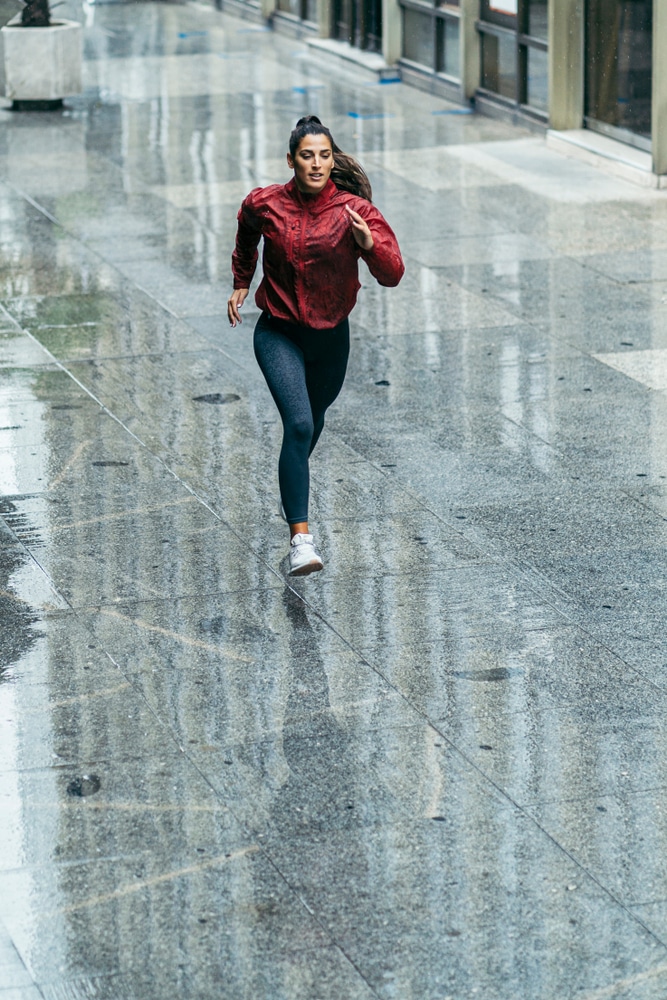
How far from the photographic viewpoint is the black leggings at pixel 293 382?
21.9ft

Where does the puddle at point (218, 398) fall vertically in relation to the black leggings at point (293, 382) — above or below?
below

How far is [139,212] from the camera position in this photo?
45.0 ft

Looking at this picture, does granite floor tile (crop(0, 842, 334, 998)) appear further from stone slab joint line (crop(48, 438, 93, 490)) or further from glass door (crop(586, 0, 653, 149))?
glass door (crop(586, 0, 653, 149))

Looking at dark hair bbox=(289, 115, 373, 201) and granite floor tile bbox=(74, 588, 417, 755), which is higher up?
dark hair bbox=(289, 115, 373, 201)

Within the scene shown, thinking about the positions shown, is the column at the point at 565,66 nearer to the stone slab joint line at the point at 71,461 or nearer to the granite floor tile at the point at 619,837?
the stone slab joint line at the point at 71,461

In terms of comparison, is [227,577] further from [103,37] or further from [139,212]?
[103,37]

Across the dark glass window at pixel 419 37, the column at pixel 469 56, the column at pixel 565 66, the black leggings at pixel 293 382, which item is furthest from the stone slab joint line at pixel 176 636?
the dark glass window at pixel 419 37

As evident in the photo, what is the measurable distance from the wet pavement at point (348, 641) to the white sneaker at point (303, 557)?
105mm

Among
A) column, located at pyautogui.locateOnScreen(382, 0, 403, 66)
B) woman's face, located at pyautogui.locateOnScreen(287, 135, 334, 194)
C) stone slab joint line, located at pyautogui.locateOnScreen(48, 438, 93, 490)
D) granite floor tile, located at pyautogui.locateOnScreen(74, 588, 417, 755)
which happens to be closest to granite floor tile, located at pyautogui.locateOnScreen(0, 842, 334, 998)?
granite floor tile, located at pyautogui.locateOnScreen(74, 588, 417, 755)

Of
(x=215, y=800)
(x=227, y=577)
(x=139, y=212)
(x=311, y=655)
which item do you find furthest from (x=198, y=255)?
(x=215, y=800)

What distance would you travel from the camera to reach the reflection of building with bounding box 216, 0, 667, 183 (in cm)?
1504

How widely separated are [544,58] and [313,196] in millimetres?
11265

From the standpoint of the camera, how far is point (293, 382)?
6.68 metres

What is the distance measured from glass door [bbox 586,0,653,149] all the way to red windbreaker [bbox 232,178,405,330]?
9077 mm
